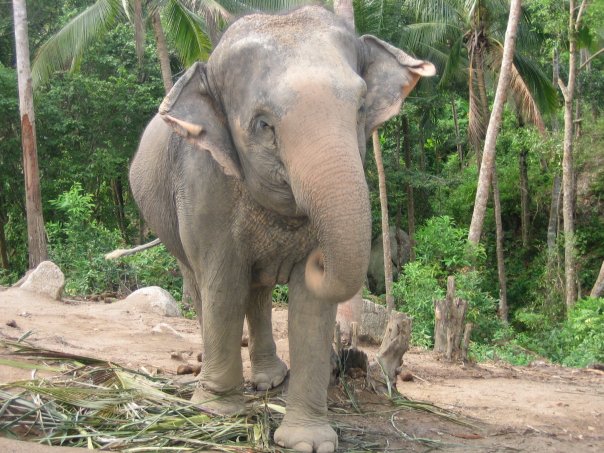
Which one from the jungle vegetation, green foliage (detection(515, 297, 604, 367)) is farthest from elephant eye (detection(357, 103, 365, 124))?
the jungle vegetation

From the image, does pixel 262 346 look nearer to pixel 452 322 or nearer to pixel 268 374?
pixel 268 374

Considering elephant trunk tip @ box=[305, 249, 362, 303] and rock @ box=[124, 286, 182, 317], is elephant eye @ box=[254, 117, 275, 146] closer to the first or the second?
elephant trunk tip @ box=[305, 249, 362, 303]

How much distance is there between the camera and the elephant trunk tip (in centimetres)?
341

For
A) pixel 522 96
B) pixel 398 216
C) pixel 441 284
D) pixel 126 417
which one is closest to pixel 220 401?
pixel 126 417

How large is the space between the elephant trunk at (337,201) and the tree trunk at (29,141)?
13071mm

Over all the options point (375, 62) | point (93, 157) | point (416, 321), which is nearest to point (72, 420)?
point (375, 62)

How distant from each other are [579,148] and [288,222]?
17.5 meters

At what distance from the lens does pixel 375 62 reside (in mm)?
4250

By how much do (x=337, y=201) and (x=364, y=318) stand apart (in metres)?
7.85

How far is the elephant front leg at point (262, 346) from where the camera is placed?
558 cm

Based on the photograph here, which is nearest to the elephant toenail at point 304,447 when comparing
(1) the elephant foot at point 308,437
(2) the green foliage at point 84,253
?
(1) the elephant foot at point 308,437

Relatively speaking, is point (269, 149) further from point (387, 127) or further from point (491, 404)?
point (387, 127)

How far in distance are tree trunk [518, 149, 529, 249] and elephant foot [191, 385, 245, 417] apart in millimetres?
18129

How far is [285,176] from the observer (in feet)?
12.3
